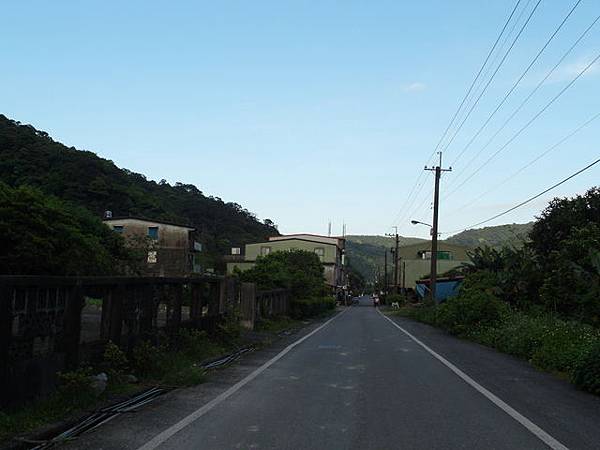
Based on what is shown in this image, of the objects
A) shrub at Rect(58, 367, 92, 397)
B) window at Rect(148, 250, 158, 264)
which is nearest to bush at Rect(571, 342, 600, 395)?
shrub at Rect(58, 367, 92, 397)

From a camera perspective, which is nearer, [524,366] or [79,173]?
[524,366]

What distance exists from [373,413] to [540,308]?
22747 millimetres

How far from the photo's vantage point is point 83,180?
256 feet

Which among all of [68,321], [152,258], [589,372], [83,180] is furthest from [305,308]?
[83,180]

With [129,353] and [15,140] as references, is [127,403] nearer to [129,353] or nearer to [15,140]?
[129,353]

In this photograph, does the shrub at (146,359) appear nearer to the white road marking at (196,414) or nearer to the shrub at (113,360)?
the shrub at (113,360)

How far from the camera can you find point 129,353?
11.0 meters

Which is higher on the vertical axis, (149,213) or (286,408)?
(149,213)

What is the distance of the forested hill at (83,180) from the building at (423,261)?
109 feet

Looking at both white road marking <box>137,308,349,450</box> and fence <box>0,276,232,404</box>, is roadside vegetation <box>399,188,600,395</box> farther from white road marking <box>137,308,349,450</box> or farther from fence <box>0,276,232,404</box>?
fence <box>0,276,232,404</box>

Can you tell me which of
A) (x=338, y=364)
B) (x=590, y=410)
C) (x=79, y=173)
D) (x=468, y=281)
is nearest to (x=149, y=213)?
(x=79, y=173)

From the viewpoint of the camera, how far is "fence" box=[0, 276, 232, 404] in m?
7.04

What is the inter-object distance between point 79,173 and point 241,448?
75.9 meters

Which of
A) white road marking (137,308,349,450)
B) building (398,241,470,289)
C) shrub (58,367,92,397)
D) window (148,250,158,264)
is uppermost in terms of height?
building (398,241,470,289)
